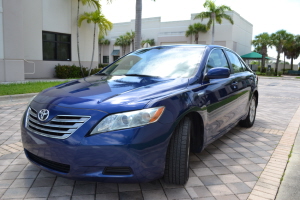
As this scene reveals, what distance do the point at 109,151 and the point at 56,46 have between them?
16082mm

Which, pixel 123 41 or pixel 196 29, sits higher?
pixel 196 29

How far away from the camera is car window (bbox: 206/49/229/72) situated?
3.65 m

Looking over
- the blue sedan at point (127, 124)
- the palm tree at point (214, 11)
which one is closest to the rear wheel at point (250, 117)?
the blue sedan at point (127, 124)

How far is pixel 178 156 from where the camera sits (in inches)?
104

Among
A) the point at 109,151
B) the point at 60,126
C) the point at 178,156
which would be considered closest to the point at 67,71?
the point at 60,126

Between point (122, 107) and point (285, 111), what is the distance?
6779mm

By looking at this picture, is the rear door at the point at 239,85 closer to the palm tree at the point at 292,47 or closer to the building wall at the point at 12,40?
the building wall at the point at 12,40

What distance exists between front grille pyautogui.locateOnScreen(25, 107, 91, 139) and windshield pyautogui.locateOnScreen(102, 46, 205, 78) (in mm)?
1320

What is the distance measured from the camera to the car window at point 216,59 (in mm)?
3651

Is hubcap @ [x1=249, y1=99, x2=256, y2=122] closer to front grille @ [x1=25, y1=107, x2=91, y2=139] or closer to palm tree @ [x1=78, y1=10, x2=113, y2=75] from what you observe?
front grille @ [x1=25, y1=107, x2=91, y2=139]

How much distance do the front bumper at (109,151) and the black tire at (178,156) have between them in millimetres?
178

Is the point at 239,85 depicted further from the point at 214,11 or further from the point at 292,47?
the point at 292,47

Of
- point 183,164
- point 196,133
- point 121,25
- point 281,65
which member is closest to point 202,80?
point 196,133

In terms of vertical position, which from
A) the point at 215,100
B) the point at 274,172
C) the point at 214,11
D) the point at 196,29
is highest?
the point at 214,11
